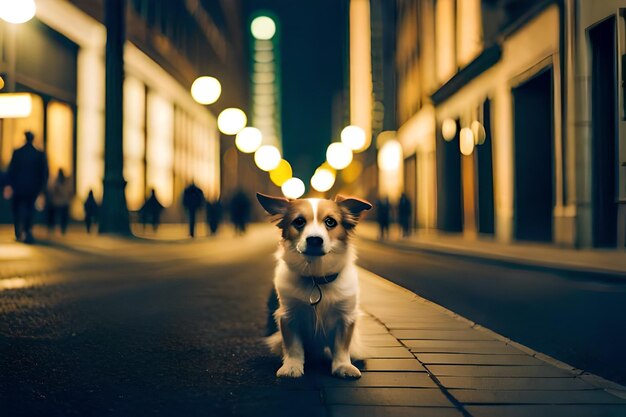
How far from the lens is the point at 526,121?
2186 cm

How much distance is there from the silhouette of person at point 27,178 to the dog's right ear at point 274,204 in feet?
35.4

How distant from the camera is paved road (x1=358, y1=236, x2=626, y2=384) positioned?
493cm

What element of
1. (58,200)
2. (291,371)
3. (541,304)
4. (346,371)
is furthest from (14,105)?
(58,200)

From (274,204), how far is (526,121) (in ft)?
64.4

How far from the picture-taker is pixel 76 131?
88.4ft

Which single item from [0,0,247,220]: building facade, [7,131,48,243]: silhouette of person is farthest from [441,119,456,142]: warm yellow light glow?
[7,131,48,243]: silhouette of person

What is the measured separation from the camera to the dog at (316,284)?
12.3ft

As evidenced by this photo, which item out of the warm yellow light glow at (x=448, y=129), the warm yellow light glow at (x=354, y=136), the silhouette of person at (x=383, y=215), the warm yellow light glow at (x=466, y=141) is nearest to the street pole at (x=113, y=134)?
the warm yellow light glow at (x=354, y=136)

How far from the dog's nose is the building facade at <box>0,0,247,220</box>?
18.3m

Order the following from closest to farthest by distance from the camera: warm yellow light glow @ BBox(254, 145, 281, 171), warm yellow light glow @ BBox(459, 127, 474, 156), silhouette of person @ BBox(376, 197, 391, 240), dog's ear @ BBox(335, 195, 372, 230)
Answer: dog's ear @ BBox(335, 195, 372, 230) < warm yellow light glow @ BBox(254, 145, 281, 171) < silhouette of person @ BBox(376, 197, 391, 240) < warm yellow light glow @ BBox(459, 127, 474, 156)

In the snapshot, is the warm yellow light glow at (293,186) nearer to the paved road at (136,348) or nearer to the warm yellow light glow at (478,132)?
the warm yellow light glow at (478,132)

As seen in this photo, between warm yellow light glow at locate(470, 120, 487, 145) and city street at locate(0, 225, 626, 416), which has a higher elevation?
warm yellow light glow at locate(470, 120, 487, 145)

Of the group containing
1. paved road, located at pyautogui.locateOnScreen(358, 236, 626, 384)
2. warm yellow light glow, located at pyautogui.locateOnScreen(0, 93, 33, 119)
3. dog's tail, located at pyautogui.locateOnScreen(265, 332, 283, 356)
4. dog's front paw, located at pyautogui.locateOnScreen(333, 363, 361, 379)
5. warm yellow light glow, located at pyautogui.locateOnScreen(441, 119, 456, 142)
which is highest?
warm yellow light glow, located at pyautogui.locateOnScreen(441, 119, 456, 142)

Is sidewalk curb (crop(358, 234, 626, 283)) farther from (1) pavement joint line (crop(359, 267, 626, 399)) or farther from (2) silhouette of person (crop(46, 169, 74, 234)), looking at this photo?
(2) silhouette of person (crop(46, 169, 74, 234))
